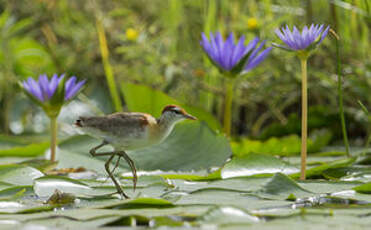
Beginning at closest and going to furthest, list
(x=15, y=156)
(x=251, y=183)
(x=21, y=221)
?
(x=21, y=221) → (x=251, y=183) → (x=15, y=156)

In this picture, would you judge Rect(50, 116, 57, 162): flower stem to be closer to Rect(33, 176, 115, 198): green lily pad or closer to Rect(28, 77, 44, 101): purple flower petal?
Rect(28, 77, 44, 101): purple flower petal

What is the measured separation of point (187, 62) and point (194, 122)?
4.27 ft

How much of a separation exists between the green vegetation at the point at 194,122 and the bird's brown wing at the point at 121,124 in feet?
0.62

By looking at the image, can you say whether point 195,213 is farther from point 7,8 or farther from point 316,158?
point 7,8

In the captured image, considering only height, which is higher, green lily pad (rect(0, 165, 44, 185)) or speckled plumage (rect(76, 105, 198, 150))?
speckled plumage (rect(76, 105, 198, 150))

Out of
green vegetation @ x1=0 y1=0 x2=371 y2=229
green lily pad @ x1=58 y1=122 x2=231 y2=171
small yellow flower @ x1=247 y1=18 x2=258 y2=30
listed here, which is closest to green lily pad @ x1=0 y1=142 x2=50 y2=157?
green vegetation @ x1=0 y1=0 x2=371 y2=229

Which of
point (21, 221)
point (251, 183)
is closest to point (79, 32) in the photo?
point (251, 183)

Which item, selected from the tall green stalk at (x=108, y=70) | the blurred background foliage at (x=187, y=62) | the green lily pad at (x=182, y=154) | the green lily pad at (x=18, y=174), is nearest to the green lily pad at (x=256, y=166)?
the green lily pad at (x=182, y=154)

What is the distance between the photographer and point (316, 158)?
250 centimetres

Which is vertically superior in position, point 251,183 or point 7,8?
point 7,8

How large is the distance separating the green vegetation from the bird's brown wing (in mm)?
190

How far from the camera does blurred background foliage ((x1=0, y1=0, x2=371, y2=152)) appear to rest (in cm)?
316

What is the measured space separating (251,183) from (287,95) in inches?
70.9

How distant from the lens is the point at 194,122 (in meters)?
2.49
